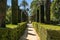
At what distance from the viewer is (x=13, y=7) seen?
2012 cm

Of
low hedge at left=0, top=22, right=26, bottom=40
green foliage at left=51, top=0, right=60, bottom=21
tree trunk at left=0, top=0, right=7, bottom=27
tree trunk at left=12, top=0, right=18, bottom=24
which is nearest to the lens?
low hedge at left=0, top=22, right=26, bottom=40

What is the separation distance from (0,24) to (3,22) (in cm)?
23

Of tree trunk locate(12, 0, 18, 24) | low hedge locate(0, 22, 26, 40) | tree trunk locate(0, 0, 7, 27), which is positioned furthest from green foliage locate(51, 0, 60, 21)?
tree trunk locate(0, 0, 7, 27)

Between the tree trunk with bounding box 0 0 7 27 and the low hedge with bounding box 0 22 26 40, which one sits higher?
the tree trunk with bounding box 0 0 7 27

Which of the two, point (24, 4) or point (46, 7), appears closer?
point (46, 7)

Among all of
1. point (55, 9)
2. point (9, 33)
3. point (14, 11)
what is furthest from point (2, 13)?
point (55, 9)

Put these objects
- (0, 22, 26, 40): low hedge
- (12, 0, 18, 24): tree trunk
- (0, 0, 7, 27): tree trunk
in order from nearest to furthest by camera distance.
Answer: (0, 22, 26, 40): low hedge
(0, 0, 7, 27): tree trunk
(12, 0, 18, 24): tree trunk

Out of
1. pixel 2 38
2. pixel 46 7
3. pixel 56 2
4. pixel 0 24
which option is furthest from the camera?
pixel 56 2

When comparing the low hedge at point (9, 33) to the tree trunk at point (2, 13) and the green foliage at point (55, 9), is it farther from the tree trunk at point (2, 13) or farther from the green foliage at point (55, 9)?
the green foliage at point (55, 9)

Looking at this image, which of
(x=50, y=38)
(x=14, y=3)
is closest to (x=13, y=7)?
(x=14, y=3)

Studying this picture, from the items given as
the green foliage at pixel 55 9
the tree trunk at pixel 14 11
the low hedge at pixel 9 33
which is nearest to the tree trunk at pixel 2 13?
the low hedge at pixel 9 33

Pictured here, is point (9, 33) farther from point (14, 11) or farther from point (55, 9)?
point (55, 9)

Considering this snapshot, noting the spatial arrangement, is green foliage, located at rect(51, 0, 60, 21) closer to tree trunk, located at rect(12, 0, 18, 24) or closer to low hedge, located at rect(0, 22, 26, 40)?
tree trunk, located at rect(12, 0, 18, 24)

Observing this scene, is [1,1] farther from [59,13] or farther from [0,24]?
[59,13]
